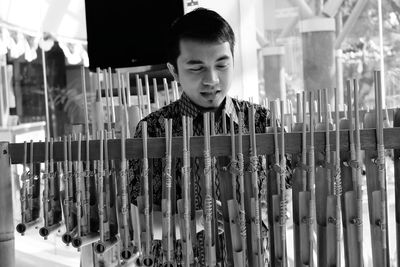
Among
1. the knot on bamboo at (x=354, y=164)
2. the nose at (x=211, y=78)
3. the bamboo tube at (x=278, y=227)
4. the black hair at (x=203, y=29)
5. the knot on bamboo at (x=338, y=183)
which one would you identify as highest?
the black hair at (x=203, y=29)

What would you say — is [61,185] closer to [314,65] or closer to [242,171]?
[242,171]

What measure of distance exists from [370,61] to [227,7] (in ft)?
4.14

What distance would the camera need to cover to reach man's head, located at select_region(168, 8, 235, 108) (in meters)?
1.46

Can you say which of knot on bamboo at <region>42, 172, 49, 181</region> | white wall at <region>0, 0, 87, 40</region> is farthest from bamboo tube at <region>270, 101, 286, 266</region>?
white wall at <region>0, 0, 87, 40</region>

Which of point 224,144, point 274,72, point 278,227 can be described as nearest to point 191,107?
point 224,144

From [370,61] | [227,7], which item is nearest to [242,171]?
[227,7]

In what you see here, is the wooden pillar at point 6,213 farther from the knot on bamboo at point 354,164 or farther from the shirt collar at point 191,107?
the knot on bamboo at point 354,164

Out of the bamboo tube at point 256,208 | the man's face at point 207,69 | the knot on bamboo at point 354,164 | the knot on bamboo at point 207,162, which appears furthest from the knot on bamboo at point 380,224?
the man's face at point 207,69

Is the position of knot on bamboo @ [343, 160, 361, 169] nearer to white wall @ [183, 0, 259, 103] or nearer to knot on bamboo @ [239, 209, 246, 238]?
knot on bamboo @ [239, 209, 246, 238]

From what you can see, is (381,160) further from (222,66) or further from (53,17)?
(53,17)

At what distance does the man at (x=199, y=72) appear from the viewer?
4.79 feet

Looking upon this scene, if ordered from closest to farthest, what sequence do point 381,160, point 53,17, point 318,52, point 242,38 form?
point 381,160 < point 242,38 < point 318,52 < point 53,17

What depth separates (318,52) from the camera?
4.84 metres

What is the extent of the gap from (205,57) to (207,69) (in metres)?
0.03
